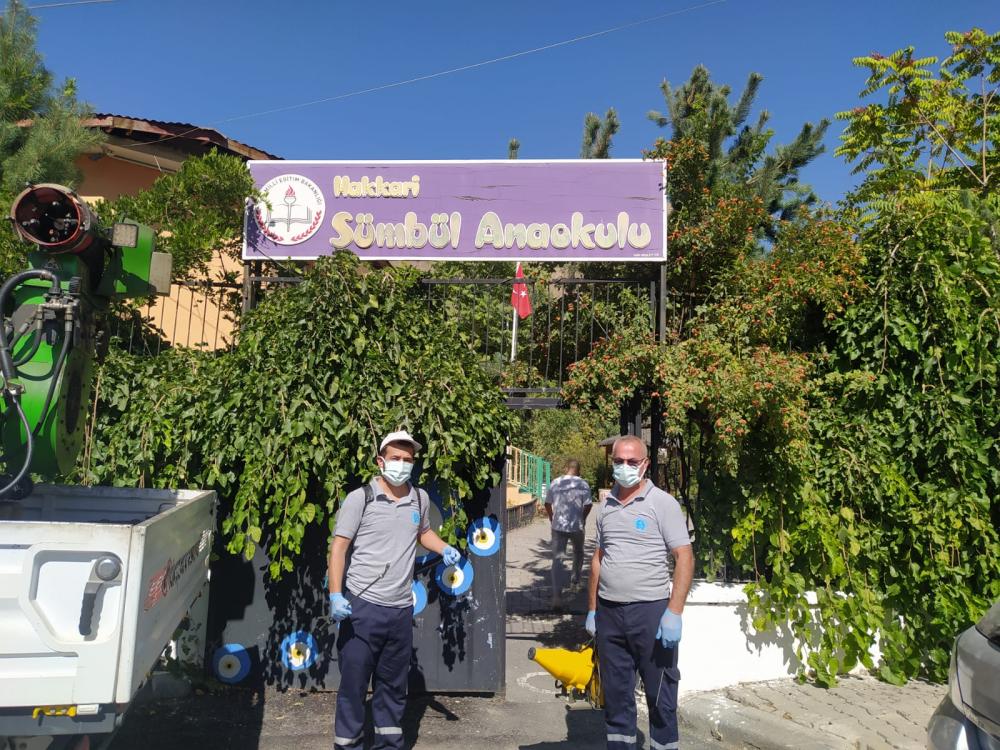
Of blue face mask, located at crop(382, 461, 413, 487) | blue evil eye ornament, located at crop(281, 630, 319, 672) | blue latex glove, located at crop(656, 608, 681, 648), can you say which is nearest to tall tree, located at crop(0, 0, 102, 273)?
blue evil eye ornament, located at crop(281, 630, 319, 672)

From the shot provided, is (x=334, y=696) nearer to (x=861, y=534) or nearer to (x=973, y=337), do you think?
(x=861, y=534)

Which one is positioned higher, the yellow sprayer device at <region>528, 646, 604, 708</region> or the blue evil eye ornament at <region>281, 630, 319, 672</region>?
the yellow sprayer device at <region>528, 646, 604, 708</region>

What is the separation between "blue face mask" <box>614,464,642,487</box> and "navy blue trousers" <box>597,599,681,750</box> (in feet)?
2.14

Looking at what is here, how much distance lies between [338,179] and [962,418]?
208 inches

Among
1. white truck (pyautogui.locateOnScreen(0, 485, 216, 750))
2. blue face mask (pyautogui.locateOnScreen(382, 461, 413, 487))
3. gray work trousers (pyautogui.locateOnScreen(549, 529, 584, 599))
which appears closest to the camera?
white truck (pyautogui.locateOnScreen(0, 485, 216, 750))

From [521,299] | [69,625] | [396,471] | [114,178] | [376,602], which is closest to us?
[69,625]

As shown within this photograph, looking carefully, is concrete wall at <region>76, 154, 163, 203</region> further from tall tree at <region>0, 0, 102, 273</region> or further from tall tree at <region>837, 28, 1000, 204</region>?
tall tree at <region>837, 28, 1000, 204</region>

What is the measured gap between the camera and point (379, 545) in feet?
12.9

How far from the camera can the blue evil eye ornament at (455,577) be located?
17.0ft

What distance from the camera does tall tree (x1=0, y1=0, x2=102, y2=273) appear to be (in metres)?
7.39

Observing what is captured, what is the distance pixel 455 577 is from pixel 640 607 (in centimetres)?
172

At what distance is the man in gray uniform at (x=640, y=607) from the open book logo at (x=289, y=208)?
3.85 m

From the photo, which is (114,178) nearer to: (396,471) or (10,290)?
(10,290)

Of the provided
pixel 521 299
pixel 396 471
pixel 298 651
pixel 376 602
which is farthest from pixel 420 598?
pixel 521 299
